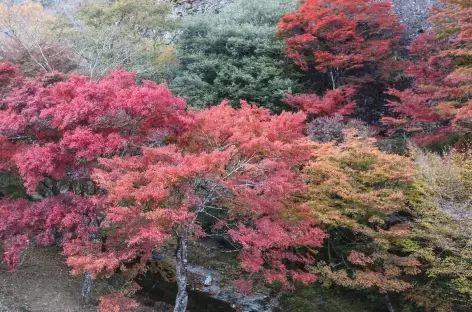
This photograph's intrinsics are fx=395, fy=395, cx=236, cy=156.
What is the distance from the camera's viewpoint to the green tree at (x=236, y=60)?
1930cm

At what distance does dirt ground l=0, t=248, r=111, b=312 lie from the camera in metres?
11.1

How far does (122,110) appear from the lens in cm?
1005

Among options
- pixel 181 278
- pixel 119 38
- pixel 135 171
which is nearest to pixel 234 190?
pixel 135 171

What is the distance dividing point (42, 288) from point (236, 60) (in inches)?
530

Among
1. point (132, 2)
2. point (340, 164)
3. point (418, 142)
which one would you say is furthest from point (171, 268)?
point (132, 2)

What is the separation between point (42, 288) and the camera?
1191 centimetres

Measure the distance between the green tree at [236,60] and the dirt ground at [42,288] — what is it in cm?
943

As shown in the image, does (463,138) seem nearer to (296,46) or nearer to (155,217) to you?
(296,46)

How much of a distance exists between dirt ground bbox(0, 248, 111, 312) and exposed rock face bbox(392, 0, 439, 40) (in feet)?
65.1

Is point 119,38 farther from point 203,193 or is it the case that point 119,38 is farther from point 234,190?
point 234,190

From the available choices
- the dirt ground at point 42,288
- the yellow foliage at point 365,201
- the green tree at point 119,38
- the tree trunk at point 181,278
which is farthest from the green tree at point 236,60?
the tree trunk at point 181,278

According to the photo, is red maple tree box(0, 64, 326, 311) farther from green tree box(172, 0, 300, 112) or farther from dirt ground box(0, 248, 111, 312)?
green tree box(172, 0, 300, 112)

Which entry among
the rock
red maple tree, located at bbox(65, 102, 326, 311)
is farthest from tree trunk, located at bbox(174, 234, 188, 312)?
the rock

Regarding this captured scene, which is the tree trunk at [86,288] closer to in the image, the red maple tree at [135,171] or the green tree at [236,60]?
the red maple tree at [135,171]
